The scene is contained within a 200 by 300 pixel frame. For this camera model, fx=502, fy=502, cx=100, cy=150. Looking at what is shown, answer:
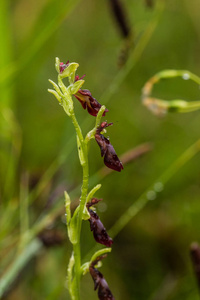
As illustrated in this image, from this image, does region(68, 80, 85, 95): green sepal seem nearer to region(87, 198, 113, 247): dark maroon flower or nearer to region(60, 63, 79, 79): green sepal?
region(60, 63, 79, 79): green sepal

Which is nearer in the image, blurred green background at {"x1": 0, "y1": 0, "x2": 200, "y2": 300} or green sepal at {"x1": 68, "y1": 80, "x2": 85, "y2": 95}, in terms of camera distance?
green sepal at {"x1": 68, "y1": 80, "x2": 85, "y2": 95}

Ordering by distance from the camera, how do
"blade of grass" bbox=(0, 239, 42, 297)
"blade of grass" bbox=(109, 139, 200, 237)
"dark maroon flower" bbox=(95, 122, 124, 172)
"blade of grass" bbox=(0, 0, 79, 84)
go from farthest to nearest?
"blade of grass" bbox=(0, 0, 79, 84), "blade of grass" bbox=(109, 139, 200, 237), "blade of grass" bbox=(0, 239, 42, 297), "dark maroon flower" bbox=(95, 122, 124, 172)

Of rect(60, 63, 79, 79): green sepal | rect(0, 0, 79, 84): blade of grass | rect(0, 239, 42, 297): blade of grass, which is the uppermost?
rect(60, 63, 79, 79): green sepal

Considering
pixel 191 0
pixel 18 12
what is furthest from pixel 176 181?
pixel 18 12

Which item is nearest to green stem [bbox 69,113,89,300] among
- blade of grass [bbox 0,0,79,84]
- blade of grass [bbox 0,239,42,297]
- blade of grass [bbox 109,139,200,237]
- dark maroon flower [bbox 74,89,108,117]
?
dark maroon flower [bbox 74,89,108,117]

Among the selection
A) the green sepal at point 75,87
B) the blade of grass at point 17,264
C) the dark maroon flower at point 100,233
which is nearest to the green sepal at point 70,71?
the green sepal at point 75,87

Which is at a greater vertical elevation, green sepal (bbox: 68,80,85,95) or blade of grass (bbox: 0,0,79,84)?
green sepal (bbox: 68,80,85,95)

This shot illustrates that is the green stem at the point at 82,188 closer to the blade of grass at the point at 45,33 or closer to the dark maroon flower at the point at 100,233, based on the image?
the dark maroon flower at the point at 100,233

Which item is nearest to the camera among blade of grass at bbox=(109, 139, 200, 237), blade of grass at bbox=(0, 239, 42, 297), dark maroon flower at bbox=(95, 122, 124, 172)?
dark maroon flower at bbox=(95, 122, 124, 172)

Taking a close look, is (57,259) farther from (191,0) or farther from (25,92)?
(191,0)
